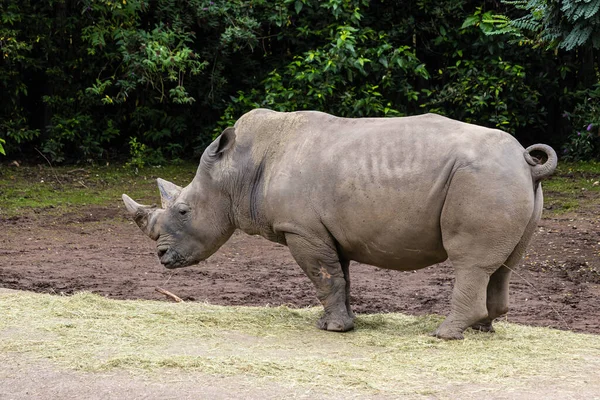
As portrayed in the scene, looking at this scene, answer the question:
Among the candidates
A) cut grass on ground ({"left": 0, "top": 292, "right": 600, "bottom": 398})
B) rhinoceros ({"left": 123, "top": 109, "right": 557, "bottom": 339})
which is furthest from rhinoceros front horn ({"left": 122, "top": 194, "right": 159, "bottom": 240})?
cut grass on ground ({"left": 0, "top": 292, "right": 600, "bottom": 398})

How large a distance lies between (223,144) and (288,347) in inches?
70.7

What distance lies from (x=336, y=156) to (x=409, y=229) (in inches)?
29.3

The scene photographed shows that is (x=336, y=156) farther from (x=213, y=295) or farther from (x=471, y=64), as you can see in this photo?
(x=471, y=64)

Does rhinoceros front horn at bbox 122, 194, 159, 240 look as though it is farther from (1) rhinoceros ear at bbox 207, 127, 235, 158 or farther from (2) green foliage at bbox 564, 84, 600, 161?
(2) green foliage at bbox 564, 84, 600, 161

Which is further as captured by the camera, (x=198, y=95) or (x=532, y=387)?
(x=198, y=95)

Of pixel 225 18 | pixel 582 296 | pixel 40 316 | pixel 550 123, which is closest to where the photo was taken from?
pixel 40 316

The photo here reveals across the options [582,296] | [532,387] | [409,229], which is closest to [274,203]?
[409,229]

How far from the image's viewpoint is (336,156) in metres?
7.19

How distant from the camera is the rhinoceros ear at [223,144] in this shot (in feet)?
25.2

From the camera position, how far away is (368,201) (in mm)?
6969

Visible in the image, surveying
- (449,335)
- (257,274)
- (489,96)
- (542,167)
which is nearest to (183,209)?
(449,335)

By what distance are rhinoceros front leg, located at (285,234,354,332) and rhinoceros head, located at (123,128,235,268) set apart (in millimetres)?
659

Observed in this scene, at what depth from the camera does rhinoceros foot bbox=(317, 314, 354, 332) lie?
23.7 feet

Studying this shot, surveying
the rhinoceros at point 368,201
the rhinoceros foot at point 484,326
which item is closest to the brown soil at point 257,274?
the rhinoceros foot at point 484,326
